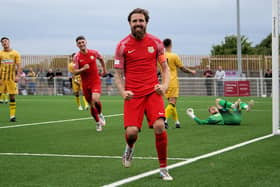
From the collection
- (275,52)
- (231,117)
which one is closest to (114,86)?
(231,117)

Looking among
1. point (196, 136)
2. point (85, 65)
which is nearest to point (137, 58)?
point (196, 136)

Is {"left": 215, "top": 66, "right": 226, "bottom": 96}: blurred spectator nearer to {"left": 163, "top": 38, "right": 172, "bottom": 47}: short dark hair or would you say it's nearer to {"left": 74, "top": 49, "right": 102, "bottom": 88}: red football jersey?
{"left": 163, "top": 38, "right": 172, "bottom": 47}: short dark hair

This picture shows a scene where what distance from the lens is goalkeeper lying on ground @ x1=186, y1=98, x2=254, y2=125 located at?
17328 mm

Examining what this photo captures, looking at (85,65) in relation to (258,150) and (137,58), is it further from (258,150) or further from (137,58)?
(137,58)

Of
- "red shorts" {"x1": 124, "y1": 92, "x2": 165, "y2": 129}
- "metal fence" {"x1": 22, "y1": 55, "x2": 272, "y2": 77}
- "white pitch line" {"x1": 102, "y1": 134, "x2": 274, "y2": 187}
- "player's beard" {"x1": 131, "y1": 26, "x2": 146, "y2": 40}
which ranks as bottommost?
"white pitch line" {"x1": 102, "y1": 134, "x2": 274, "y2": 187}

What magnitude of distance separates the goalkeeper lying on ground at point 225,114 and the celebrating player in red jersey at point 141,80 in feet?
29.6

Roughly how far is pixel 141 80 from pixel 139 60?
0.26m

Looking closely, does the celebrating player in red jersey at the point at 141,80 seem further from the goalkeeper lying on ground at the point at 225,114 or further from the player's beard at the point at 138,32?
the goalkeeper lying on ground at the point at 225,114

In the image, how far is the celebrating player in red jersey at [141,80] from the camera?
832 centimetres

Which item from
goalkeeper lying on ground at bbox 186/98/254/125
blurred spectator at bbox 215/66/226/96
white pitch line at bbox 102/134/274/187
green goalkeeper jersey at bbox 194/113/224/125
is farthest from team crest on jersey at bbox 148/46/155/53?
blurred spectator at bbox 215/66/226/96

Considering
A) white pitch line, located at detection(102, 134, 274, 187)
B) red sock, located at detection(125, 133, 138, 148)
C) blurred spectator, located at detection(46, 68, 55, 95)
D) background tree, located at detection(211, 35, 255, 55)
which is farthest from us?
background tree, located at detection(211, 35, 255, 55)

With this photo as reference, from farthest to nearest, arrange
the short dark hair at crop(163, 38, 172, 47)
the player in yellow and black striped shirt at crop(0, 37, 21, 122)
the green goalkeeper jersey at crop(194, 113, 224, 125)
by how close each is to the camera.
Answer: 1. the player in yellow and black striped shirt at crop(0, 37, 21, 122)
2. the green goalkeeper jersey at crop(194, 113, 224, 125)
3. the short dark hair at crop(163, 38, 172, 47)

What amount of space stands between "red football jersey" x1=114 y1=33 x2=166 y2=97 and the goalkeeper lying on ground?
9059mm

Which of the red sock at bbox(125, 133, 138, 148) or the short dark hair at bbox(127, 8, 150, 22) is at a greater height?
the short dark hair at bbox(127, 8, 150, 22)
